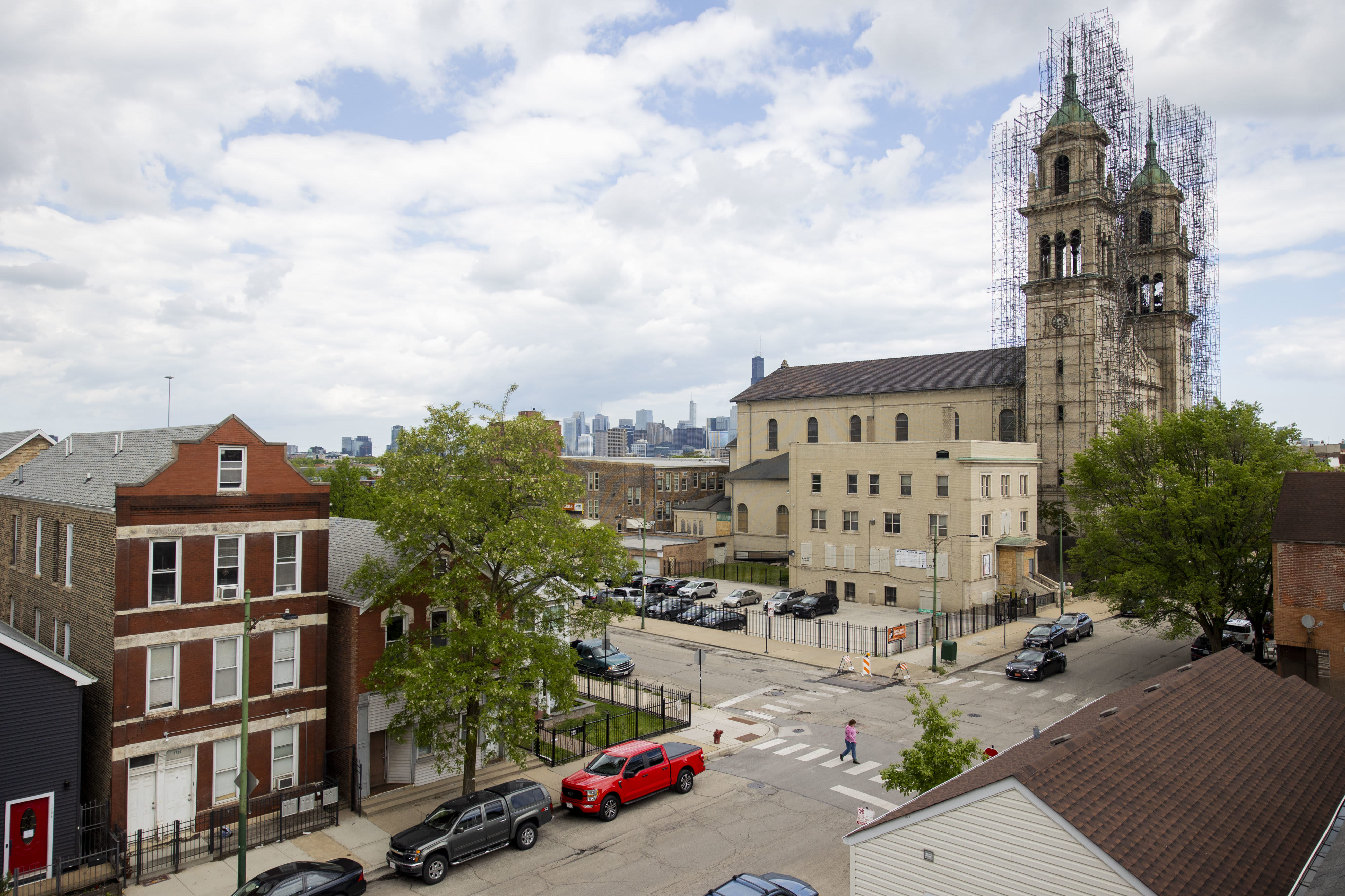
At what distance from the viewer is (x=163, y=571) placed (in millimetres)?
20266

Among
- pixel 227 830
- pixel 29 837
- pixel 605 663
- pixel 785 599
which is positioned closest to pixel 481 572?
pixel 227 830

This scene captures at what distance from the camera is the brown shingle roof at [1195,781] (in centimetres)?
1099

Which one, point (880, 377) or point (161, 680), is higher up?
point (880, 377)

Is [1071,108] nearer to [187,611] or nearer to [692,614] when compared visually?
[692,614]

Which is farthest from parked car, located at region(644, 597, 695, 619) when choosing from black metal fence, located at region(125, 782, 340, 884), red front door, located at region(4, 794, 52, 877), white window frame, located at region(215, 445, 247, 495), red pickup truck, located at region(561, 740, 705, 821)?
red front door, located at region(4, 794, 52, 877)

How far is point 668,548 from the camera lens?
6512 cm

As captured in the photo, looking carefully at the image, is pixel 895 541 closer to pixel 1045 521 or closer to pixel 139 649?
pixel 1045 521

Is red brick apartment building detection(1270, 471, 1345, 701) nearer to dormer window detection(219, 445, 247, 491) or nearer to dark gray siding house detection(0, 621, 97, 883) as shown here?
dormer window detection(219, 445, 247, 491)

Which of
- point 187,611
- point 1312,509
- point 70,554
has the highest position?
point 1312,509

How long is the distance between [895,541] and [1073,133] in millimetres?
38321

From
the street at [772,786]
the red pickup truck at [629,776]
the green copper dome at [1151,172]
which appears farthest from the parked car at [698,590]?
the green copper dome at [1151,172]

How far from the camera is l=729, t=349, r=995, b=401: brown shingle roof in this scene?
2793 inches

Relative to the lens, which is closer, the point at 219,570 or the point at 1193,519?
the point at 219,570

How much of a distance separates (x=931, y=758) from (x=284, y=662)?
1638 cm
